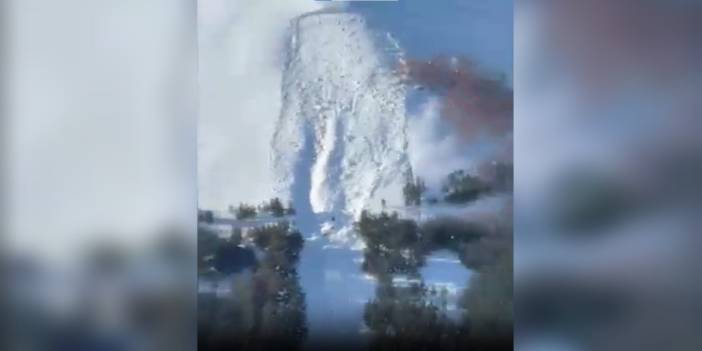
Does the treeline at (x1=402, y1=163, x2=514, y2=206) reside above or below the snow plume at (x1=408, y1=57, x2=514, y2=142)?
below

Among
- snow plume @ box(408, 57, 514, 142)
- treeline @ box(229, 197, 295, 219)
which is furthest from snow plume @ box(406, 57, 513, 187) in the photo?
treeline @ box(229, 197, 295, 219)

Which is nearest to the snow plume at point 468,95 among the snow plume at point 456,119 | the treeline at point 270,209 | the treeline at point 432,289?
the snow plume at point 456,119

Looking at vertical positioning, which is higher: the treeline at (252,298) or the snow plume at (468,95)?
the snow plume at (468,95)

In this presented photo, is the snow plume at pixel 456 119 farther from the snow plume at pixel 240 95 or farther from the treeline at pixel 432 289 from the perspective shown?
the snow plume at pixel 240 95

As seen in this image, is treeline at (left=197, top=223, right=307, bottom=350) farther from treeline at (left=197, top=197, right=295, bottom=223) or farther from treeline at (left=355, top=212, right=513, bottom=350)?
treeline at (left=355, top=212, right=513, bottom=350)

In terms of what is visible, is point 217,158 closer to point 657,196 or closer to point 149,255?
point 149,255

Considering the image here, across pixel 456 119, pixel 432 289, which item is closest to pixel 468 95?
pixel 456 119
